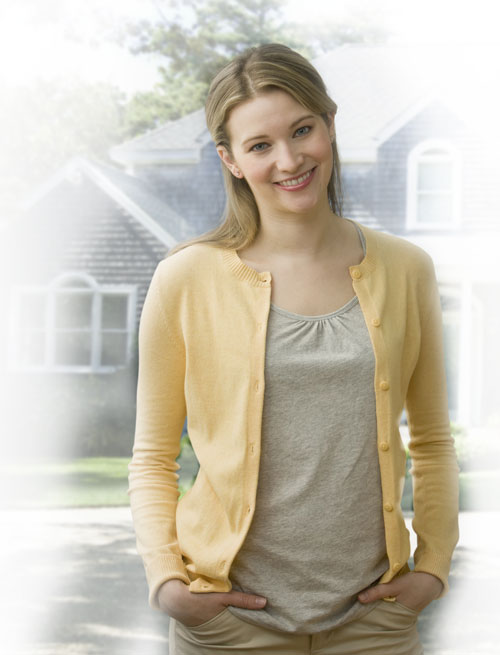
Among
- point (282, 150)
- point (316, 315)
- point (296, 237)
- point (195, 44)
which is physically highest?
point (195, 44)

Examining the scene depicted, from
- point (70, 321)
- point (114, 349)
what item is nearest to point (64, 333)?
point (70, 321)

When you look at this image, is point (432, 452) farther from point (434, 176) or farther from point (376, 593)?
point (434, 176)

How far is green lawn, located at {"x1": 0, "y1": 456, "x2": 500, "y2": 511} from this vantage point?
9.37ft

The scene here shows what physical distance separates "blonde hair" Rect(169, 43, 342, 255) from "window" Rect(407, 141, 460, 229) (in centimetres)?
185

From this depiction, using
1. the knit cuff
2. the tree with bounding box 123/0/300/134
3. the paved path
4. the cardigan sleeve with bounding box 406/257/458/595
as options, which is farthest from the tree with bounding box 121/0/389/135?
the knit cuff

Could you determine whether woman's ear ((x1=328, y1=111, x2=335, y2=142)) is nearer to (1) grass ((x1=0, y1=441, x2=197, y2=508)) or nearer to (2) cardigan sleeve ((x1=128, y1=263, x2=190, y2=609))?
(2) cardigan sleeve ((x1=128, y1=263, x2=190, y2=609))

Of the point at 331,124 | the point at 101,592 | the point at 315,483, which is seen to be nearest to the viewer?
the point at 315,483

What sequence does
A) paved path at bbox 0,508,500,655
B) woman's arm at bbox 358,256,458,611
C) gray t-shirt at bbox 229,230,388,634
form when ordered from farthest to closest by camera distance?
1. paved path at bbox 0,508,500,655
2. woman's arm at bbox 358,256,458,611
3. gray t-shirt at bbox 229,230,388,634

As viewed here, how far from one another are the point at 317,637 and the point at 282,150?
0.64 m

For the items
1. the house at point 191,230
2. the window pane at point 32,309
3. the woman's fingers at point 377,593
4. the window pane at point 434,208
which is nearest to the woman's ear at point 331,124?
the woman's fingers at point 377,593

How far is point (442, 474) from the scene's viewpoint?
3.77 feet

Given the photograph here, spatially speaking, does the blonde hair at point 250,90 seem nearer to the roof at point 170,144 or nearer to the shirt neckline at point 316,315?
the shirt neckline at point 316,315

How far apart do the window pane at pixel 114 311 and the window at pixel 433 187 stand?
1096mm

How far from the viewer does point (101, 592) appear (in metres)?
2.80
